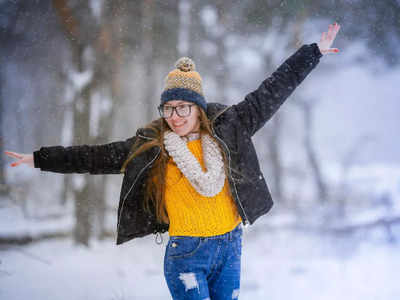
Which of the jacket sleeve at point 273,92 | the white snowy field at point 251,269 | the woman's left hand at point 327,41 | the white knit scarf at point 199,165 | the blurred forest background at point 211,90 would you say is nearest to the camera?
the white knit scarf at point 199,165

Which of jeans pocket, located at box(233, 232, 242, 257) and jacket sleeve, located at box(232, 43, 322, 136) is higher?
jacket sleeve, located at box(232, 43, 322, 136)

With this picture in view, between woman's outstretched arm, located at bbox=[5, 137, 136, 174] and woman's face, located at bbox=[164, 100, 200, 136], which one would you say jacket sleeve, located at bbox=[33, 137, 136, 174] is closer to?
woman's outstretched arm, located at bbox=[5, 137, 136, 174]

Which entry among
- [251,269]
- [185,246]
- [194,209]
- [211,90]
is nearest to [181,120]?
[194,209]

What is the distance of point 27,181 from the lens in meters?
5.76

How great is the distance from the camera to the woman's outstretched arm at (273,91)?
1.46 meters

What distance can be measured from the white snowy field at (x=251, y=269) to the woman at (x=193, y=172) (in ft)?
6.75

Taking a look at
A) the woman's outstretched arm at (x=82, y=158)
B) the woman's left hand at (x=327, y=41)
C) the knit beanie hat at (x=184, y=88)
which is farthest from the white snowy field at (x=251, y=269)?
the woman's left hand at (x=327, y=41)

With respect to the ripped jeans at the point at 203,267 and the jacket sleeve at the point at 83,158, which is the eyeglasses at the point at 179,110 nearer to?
the jacket sleeve at the point at 83,158

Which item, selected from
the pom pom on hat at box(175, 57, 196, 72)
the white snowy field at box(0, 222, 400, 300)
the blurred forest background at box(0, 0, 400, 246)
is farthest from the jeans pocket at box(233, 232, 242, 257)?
the blurred forest background at box(0, 0, 400, 246)

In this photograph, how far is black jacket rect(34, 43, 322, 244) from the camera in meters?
1.41

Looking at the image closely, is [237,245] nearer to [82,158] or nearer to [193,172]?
[193,172]

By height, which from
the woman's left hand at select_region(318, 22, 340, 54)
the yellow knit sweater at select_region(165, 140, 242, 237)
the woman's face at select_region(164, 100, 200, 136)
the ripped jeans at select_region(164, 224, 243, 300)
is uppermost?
the woman's left hand at select_region(318, 22, 340, 54)

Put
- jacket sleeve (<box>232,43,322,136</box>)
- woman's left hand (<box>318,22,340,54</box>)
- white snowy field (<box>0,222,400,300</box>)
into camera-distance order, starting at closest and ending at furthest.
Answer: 1. jacket sleeve (<box>232,43,322,136</box>)
2. woman's left hand (<box>318,22,340,54</box>)
3. white snowy field (<box>0,222,400,300</box>)

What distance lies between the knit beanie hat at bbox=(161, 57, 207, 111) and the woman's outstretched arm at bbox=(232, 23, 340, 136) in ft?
0.59
